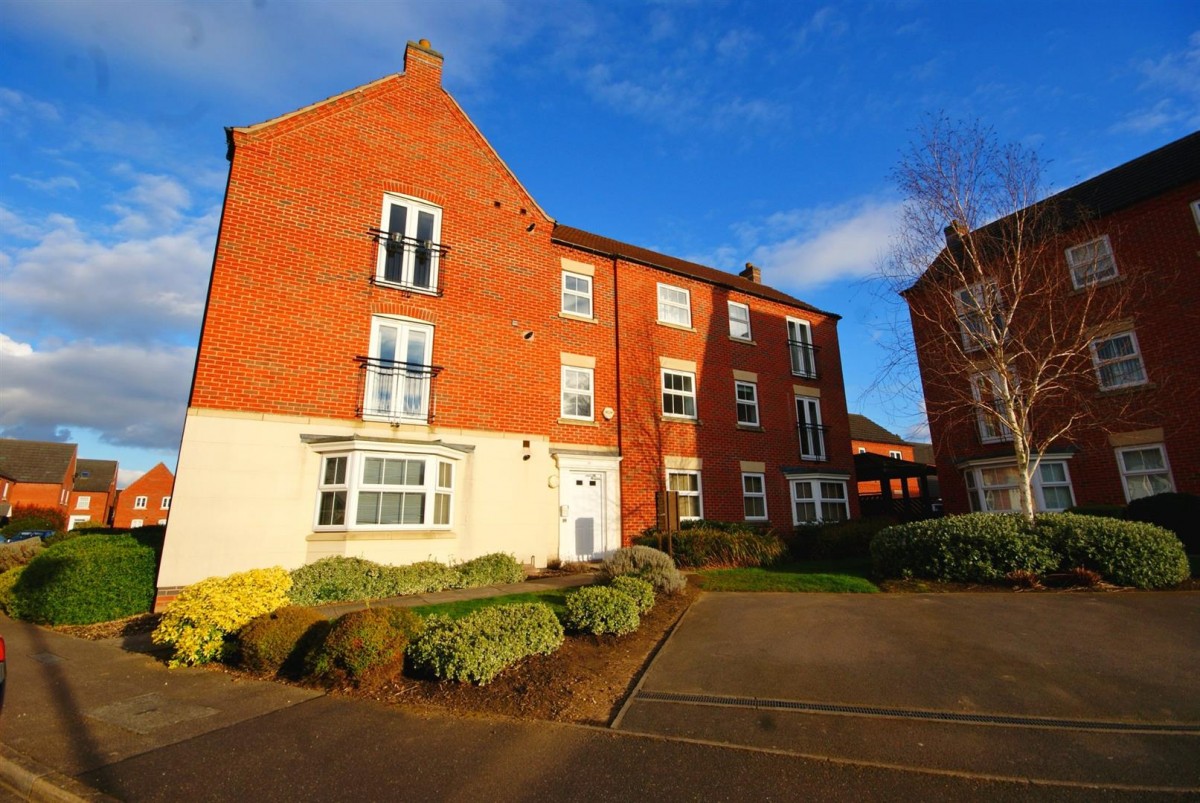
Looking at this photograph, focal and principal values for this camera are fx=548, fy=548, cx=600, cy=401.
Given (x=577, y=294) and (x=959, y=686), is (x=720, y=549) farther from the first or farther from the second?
(x=959, y=686)

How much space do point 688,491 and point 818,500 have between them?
5.20m

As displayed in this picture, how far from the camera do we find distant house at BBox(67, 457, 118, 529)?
60.6 meters

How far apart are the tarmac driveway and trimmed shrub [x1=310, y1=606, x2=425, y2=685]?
9.02 feet

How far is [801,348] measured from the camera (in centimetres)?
2117

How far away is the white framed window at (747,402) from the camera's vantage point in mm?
18719

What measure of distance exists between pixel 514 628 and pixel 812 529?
12.2 meters

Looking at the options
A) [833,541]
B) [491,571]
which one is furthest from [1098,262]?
[491,571]

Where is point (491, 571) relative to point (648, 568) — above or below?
below

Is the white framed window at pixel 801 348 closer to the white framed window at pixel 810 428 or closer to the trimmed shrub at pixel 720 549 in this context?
the white framed window at pixel 810 428

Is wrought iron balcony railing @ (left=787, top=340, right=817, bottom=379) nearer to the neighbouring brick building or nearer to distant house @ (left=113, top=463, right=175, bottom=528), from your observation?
the neighbouring brick building

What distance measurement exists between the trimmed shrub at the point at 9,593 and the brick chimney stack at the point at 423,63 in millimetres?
13895

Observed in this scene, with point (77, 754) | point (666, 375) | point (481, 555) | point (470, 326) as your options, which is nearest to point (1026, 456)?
point (666, 375)


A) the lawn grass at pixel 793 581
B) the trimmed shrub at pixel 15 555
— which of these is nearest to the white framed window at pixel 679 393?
the lawn grass at pixel 793 581

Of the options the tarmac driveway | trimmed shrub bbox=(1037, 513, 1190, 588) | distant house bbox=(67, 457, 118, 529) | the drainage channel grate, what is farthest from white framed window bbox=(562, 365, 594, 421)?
distant house bbox=(67, 457, 118, 529)
